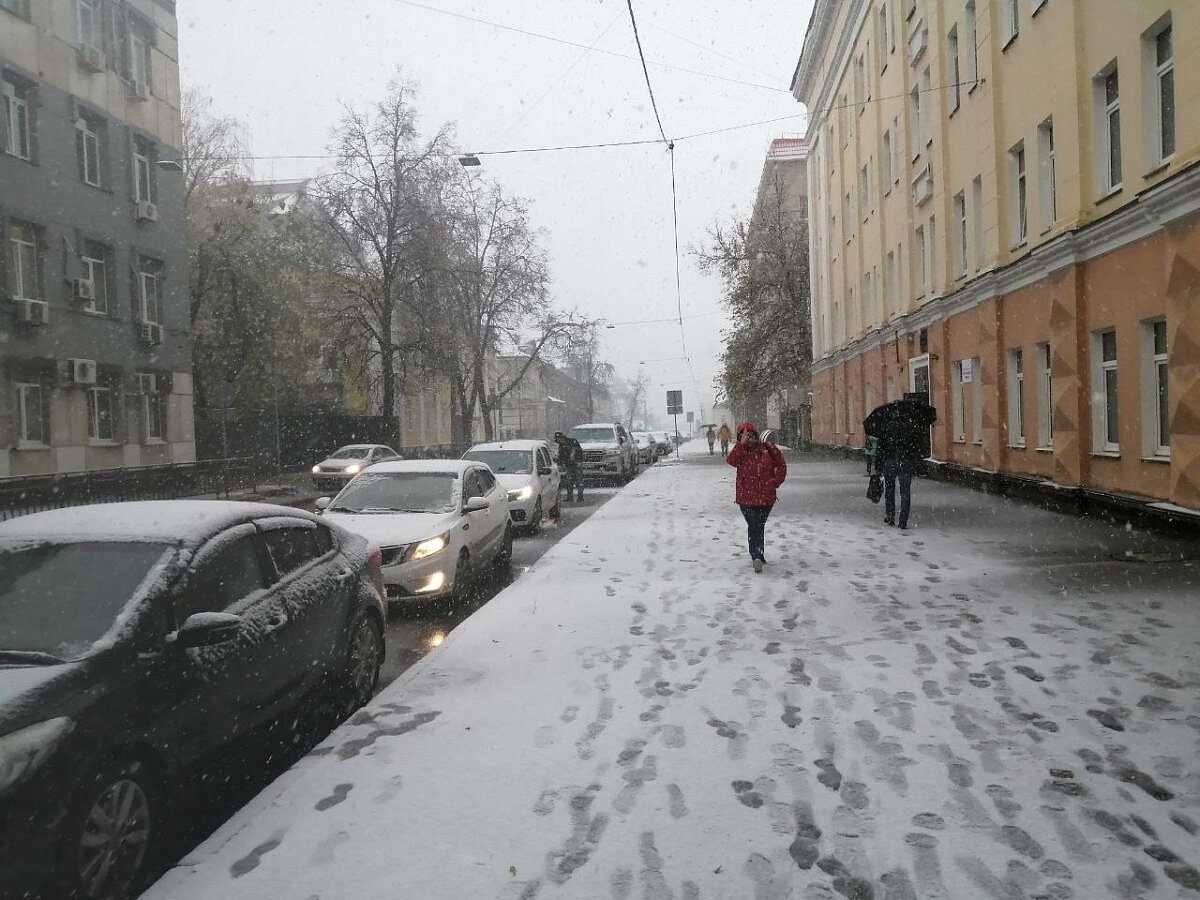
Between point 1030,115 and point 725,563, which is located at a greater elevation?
point 1030,115

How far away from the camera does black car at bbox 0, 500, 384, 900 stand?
333 centimetres

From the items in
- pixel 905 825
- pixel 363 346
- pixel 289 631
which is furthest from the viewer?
pixel 363 346

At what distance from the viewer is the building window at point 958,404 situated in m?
21.0

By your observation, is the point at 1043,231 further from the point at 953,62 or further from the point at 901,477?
the point at 953,62

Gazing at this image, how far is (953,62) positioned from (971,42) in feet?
5.33

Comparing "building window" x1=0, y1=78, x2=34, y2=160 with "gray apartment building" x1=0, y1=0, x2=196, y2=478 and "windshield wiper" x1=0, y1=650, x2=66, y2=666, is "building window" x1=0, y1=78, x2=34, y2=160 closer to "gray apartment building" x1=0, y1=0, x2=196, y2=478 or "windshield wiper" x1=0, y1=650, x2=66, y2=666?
"gray apartment building" x1=0, y1=0, x2=196, y2=478

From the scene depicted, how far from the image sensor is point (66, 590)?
434cm

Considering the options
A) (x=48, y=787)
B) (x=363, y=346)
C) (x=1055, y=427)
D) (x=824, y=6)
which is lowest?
(x=48, y=787)

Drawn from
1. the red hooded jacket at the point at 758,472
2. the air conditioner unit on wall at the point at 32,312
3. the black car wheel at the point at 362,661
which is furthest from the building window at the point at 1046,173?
the air conditioner unit on wall at the point at 32,312

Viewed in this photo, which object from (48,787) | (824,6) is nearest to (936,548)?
(48,787)

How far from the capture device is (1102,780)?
411cm

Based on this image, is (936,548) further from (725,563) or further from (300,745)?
(300,745)

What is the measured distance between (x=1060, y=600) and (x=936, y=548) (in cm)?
330

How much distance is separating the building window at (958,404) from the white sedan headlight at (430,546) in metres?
14.7
